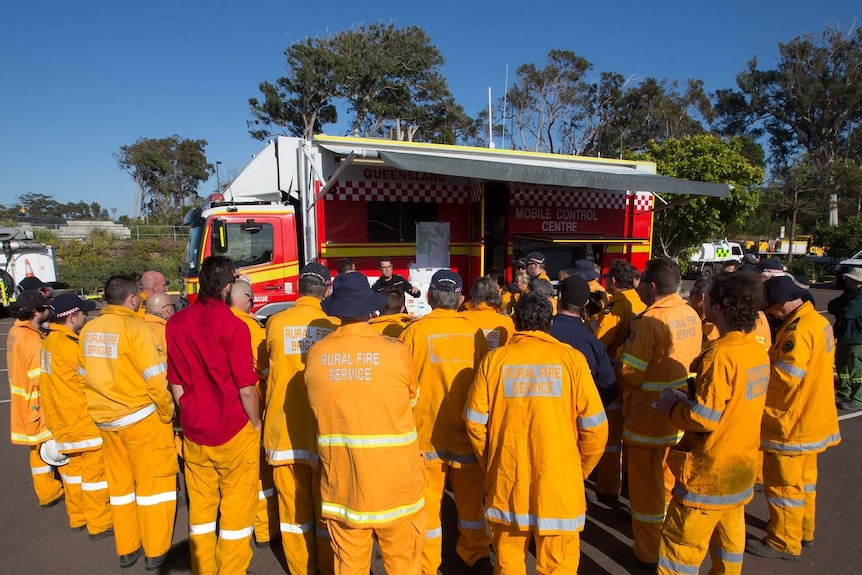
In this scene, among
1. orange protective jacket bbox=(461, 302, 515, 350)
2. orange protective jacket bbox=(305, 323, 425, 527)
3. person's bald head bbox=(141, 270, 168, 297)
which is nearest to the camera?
orange protective jacket bbox=(305, 323, 425, 527)

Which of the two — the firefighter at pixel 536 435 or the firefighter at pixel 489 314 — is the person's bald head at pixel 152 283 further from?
the firefighter at pixel 536 435

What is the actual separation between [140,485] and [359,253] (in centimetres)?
408

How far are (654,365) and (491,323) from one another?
43.4 inches

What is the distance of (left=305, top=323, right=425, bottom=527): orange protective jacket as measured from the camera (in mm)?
2316

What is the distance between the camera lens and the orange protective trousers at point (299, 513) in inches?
119

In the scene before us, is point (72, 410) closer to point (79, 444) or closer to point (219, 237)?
point (79, 444)

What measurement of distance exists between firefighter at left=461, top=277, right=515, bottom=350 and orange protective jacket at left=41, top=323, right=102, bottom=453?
2849mm

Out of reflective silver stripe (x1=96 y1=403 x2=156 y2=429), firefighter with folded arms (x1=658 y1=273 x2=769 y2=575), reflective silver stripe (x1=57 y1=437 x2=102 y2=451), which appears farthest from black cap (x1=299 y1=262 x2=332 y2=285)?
firefighter with folded arms (x1=658 y1=273 x2=769 y2=575)

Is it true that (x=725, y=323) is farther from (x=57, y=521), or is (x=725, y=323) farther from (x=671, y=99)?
(x=671, y=99)

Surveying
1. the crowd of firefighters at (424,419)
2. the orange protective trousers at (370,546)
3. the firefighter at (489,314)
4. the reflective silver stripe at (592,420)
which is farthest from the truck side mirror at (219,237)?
the reflective silver stripe at (592,420)

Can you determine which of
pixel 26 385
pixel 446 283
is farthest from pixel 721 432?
pixel 26 385

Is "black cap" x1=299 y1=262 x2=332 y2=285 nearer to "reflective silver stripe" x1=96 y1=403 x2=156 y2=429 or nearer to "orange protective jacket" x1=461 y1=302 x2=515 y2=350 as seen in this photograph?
"orange protective jacket" x1=461 y1=302 x2=515 y2=350

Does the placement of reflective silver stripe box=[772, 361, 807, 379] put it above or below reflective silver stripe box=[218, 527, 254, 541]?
above

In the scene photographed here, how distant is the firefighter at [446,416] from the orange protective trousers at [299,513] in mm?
694
